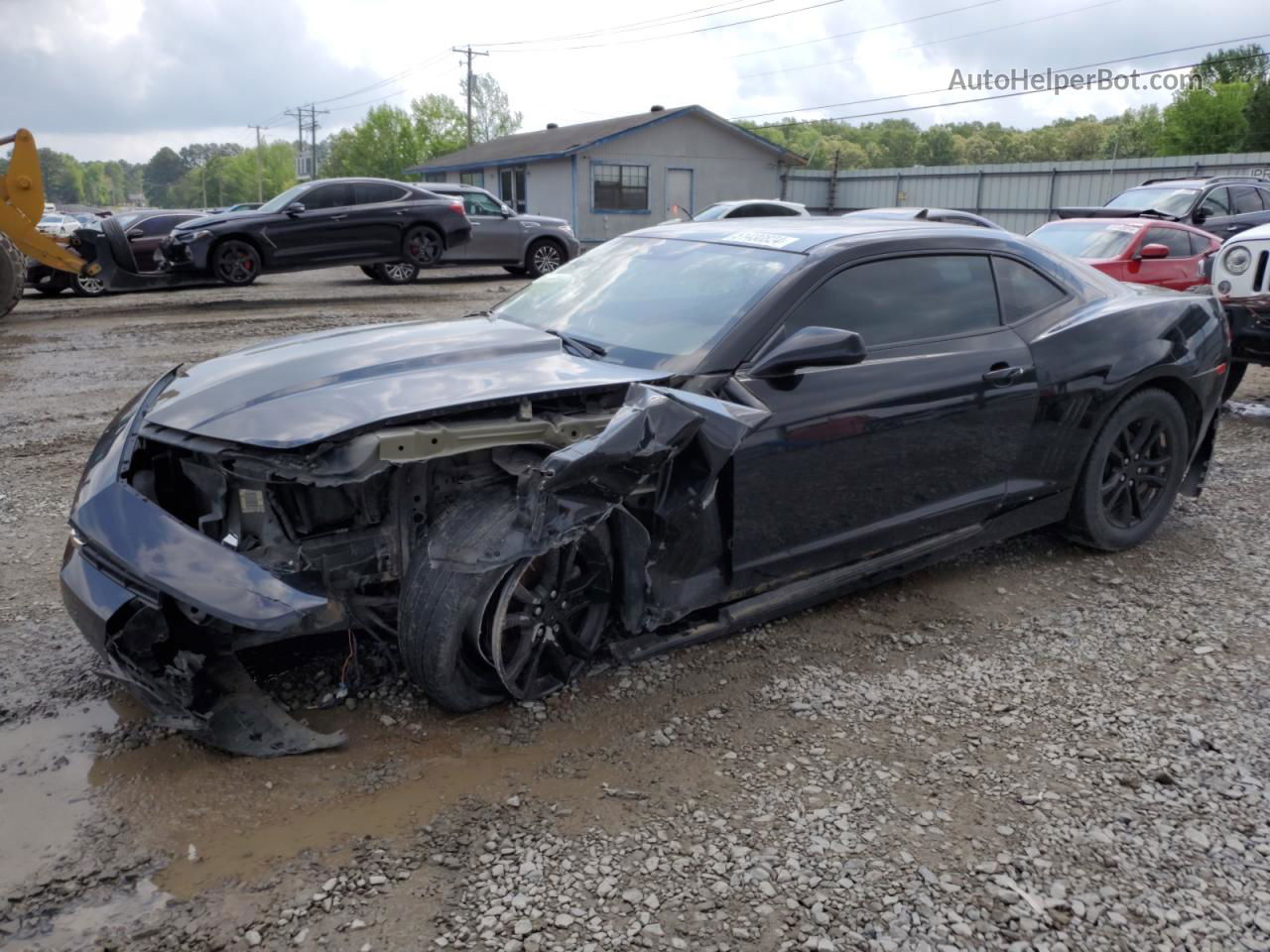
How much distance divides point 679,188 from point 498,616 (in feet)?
96.3

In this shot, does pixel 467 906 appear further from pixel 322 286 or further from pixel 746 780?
pixel 322 286

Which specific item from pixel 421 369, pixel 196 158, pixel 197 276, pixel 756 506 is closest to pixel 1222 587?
pixel 756 506

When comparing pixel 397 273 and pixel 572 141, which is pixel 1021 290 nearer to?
pixel 397 273

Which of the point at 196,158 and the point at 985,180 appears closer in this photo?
the point at 985,180

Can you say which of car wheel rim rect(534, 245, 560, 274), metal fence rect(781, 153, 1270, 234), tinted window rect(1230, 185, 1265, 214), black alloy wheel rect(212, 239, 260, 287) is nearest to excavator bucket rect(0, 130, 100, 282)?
black alloy wheel rect(212, 239, 260, 287)

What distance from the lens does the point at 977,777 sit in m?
3.06

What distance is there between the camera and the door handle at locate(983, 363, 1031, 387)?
4.11 metres

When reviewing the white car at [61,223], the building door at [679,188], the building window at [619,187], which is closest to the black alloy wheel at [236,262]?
the building window at [619,187]

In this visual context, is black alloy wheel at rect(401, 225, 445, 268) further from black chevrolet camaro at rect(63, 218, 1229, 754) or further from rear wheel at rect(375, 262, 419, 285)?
black chevrolet camaro at rect(63, 218, 1229, 754)

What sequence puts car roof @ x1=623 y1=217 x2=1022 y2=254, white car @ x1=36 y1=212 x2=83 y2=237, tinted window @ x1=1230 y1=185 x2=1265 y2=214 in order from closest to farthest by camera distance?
car roof @ x1=623 y1=217 x2=1022 y2=254
tinted window @ x1=1230 y1=185 x2=1265 y2=214
white car @ x1=36 y1=212 x2=83 y2=237

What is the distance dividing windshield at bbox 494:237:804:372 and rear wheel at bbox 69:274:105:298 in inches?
498

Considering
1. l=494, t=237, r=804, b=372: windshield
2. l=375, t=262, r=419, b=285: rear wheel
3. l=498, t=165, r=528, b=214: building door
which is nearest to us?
l=494, t=237, r=804, b=372: windshield

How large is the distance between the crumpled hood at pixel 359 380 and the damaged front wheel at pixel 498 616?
39 centimetres

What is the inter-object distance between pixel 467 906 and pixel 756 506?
5.44 feet
